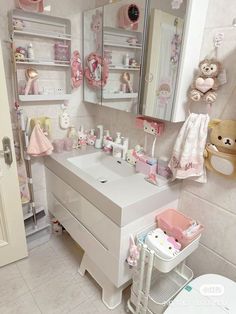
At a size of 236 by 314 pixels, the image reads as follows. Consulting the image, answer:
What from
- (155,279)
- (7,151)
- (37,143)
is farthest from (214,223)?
(7,151)

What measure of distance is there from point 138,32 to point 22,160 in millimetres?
1194

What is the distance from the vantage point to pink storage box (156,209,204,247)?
1.24 meters

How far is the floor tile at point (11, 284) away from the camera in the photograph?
1.55 meters

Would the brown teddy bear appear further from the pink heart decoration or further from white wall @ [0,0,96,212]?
white wall @ [0,0,96,212]

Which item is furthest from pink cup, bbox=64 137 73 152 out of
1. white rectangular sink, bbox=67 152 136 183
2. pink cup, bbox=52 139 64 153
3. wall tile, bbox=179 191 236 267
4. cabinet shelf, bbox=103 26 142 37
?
wall tile, bbox=179 191 236 267

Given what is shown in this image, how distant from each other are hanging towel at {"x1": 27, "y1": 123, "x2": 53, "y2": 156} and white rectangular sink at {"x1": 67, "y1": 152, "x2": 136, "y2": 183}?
0.20m

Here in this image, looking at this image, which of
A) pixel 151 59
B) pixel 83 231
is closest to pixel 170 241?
pixel 83 231

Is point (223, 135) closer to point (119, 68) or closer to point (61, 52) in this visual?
point (119, 68)

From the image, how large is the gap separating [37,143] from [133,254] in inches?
38.7

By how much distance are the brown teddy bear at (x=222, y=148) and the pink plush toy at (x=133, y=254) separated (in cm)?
59

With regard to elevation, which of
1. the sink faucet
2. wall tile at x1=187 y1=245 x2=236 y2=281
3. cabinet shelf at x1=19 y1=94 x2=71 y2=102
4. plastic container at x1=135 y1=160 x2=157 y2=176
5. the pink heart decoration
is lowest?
wall tile at x1=187 y1=245 x2=236 y2=281

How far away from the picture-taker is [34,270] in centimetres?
176

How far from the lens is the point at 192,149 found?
1216 millimetres

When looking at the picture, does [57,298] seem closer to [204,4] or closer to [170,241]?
[170,241]
